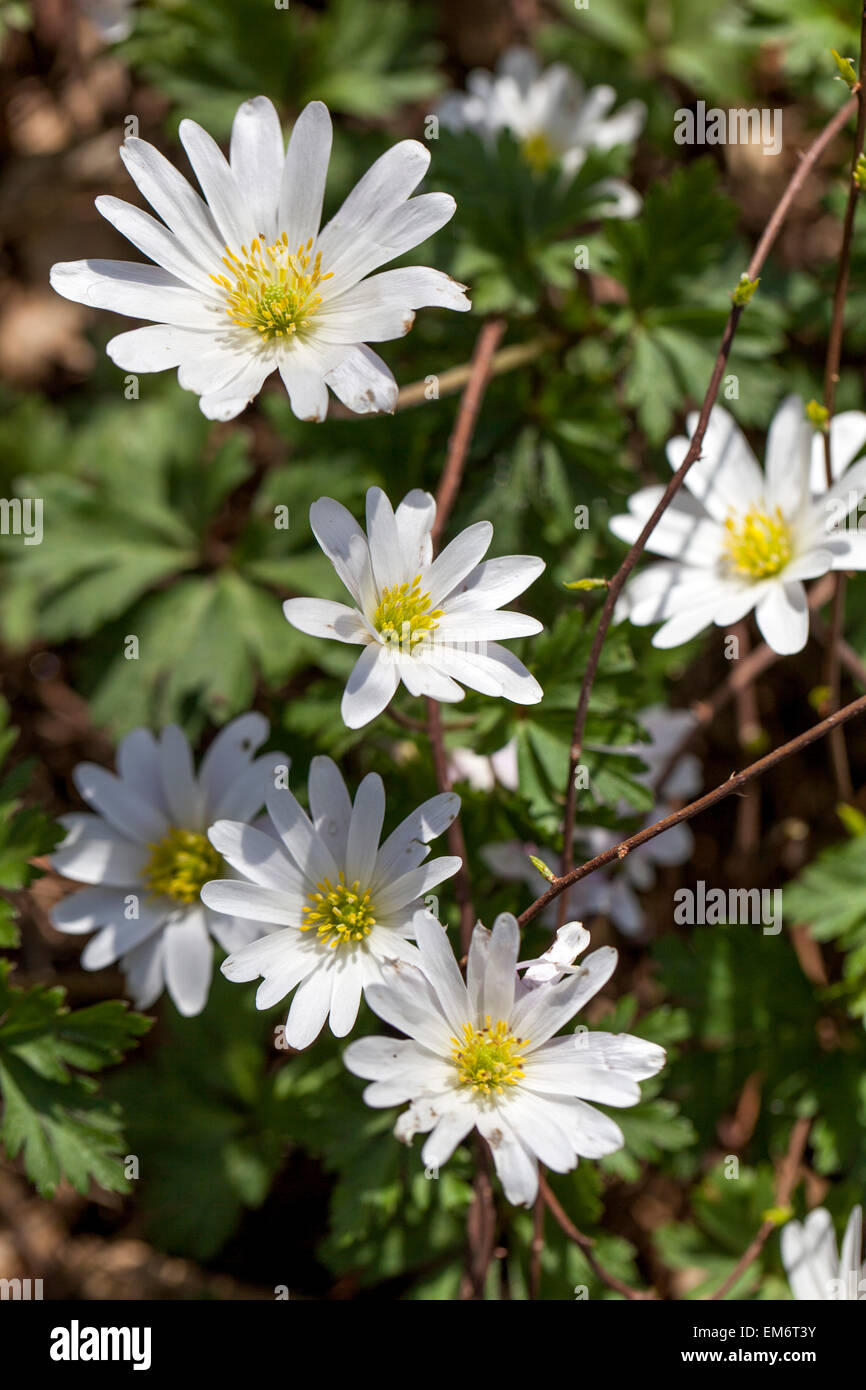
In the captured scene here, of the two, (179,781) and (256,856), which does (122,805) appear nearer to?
(179,781)

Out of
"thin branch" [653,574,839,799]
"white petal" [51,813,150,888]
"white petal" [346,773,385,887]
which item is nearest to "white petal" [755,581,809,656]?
"thin branch" [653,574,839,799]

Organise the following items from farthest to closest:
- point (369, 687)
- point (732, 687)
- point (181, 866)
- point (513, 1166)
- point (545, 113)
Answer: point (545, 113) < point (732, 687) < point (181, 866) < point (369, 687) < point (513, 1166)

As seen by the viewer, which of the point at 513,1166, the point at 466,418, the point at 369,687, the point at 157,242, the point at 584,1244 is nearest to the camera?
the point at 513,1166

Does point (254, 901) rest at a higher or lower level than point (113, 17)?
lower

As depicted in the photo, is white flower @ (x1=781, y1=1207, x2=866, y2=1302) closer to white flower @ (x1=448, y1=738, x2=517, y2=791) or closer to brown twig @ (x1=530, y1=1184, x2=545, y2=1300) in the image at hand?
brown twig @ (x1=530, y1=1184, x2=545, y2=1300)

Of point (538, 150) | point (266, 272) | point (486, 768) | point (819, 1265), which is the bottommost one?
point (819, 1265)

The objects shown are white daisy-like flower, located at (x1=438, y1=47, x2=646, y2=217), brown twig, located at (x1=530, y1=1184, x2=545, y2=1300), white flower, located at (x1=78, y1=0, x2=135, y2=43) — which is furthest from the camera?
white flower, located at (x1=78, y1=0, x2=135, y2=43)

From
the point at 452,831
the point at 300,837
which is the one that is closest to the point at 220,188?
the point at 300,837
